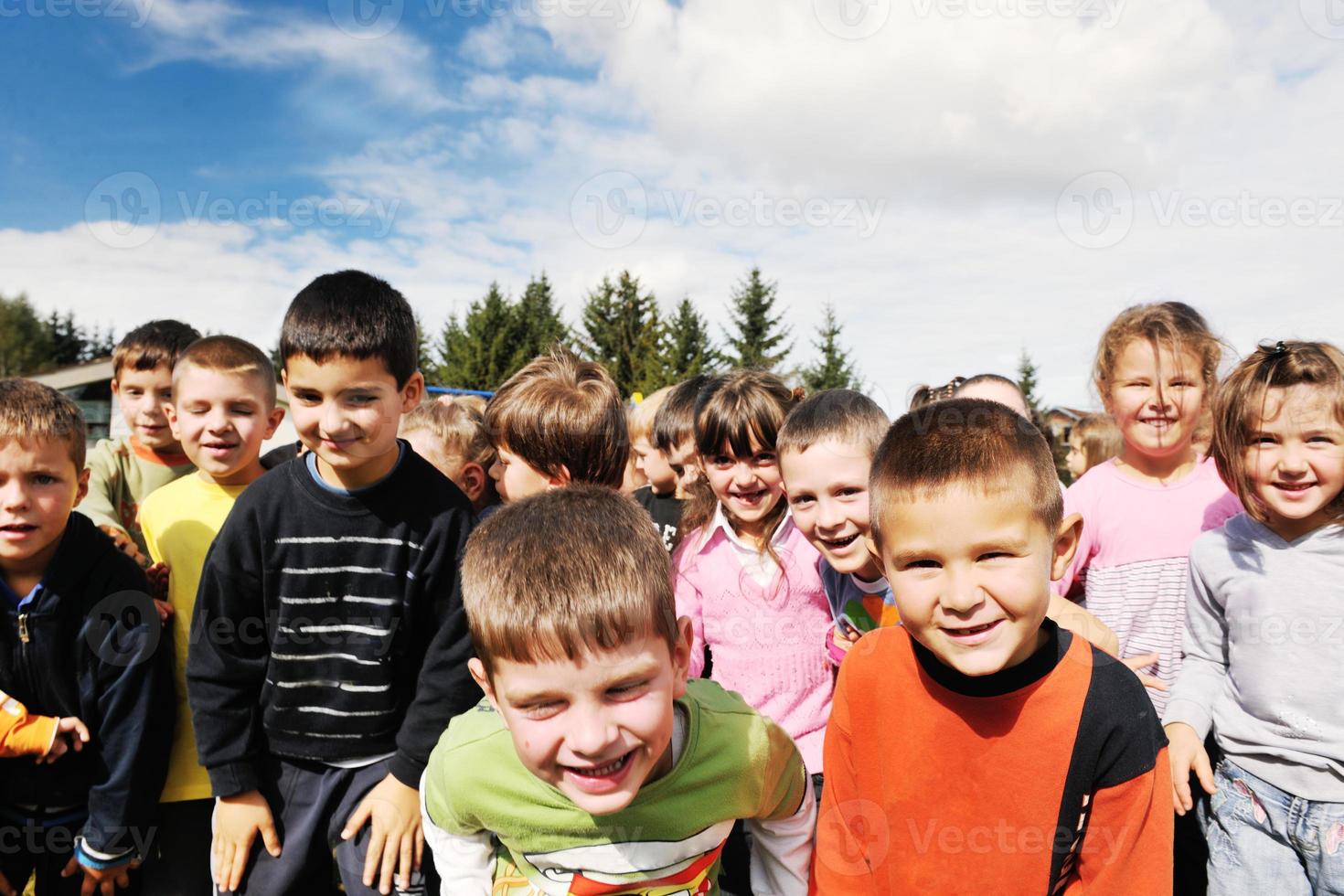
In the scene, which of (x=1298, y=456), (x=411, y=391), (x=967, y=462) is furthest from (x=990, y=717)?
(x=411, y=391)

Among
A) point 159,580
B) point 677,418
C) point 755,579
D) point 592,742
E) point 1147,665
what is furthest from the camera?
point 677,418

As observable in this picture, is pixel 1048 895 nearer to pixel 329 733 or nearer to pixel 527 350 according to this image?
pixel 329 733

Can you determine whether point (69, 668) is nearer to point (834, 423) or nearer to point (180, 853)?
point (180, 853)

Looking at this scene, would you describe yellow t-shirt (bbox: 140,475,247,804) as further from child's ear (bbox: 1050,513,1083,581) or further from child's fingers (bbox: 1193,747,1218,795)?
child's fingers (bbox: 1193,747,1218,795)

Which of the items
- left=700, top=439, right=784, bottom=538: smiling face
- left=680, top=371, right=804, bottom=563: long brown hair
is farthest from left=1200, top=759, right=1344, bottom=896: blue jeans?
left=700, top=439, right=784, bottom=538: smiling face

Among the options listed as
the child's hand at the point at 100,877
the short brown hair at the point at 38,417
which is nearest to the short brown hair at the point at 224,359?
the short brown hair at the point at 38,417

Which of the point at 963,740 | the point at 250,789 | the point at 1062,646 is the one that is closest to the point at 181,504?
the point at 250,789

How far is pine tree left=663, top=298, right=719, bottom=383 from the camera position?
4497 cm

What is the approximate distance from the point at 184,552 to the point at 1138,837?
311cm

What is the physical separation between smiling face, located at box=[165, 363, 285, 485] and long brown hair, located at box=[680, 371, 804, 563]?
1.80 meters

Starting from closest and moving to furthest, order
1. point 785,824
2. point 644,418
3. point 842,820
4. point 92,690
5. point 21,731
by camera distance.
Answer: point 842,820, point 785,824, point 21,731, point 92,690, point 644,418

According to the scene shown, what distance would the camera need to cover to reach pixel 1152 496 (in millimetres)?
3088

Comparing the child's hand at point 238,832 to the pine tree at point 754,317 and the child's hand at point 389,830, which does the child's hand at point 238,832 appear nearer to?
the child's hand at point 389,830

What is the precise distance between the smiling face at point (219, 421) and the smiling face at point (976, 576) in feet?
8.39
